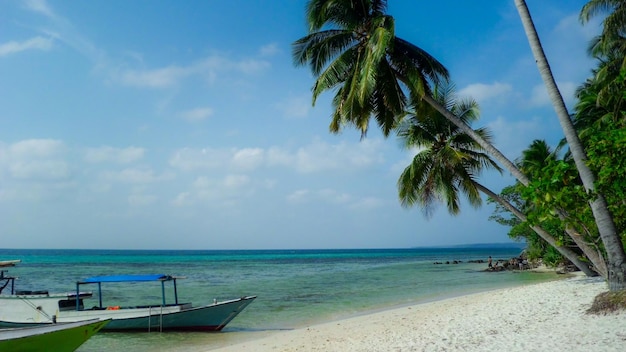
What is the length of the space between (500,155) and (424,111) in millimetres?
3056

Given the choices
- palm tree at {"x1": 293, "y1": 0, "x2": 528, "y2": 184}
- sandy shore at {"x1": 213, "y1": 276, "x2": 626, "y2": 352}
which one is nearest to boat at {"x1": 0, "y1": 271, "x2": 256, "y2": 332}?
sandy shore at {"x1": 213, "y1": 276, "x2": 626, "y2": 352}

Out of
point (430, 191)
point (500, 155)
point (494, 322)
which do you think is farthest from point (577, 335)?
point (430, 191)

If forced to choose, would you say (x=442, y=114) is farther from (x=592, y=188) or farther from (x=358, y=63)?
(x=592, y=188)

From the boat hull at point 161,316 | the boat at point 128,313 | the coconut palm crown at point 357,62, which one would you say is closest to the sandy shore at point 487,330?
the boat hull at point 161,316

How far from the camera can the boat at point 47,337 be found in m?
9.09

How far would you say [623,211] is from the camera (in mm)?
9391

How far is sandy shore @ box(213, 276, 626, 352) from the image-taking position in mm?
7668

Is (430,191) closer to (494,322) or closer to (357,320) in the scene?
(357,320)

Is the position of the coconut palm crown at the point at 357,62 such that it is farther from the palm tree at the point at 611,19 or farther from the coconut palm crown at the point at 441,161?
the palm tree at the point at 611,19

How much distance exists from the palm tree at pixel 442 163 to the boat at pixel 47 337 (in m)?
11.0

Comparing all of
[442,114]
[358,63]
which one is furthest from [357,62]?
[442,114]

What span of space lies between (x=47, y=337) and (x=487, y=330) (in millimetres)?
8705

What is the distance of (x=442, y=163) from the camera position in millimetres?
16359

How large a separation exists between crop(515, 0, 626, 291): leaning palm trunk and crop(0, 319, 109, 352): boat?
10.6 meters
